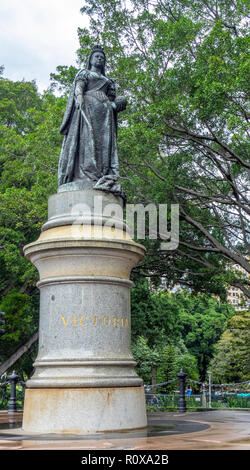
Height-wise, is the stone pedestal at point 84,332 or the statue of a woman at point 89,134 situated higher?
the statue of a woman at point 89,134

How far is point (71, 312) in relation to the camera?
27.5 feet

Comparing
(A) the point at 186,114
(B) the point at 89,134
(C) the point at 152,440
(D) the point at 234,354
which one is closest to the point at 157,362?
(D) the point at 234,354

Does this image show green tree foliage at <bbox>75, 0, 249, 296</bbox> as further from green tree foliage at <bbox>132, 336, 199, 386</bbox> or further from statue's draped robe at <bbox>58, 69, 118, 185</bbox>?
green tree foliage at <bbox>132, 336, 199, 386</bbox>

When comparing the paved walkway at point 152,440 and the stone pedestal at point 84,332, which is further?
the stone pedestal at point 84,332

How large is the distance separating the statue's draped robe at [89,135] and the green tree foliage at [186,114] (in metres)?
5.49

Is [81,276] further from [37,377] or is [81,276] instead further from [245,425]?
Result: [245,425]

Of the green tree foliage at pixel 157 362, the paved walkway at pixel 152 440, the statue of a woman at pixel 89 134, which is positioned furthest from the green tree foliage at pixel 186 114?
the green tree foliage at pixel 157 362

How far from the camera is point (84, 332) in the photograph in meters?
8.28

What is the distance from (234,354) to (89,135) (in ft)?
102

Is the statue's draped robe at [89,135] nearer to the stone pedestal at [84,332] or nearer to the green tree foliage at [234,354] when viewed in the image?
the stone pedestal at [84,332]

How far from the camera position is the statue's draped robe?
9766 millimetres

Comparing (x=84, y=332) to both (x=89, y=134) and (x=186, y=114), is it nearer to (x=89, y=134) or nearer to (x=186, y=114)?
(x=89, y=134)

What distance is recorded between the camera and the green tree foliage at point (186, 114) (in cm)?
1576
